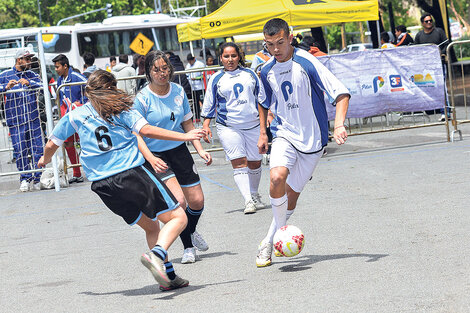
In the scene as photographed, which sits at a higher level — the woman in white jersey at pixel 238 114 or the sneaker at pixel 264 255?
the woman in white jersey at pixel 238 114

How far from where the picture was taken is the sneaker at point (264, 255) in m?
6.86

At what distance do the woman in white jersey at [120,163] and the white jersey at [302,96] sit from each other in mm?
1228

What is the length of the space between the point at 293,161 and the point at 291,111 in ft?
1.33

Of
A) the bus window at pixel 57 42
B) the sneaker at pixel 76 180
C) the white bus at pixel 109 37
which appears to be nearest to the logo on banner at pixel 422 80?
the sneaker at pixel 76 180

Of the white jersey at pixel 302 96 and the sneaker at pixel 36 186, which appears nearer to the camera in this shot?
the white jersey at pixel 302 96

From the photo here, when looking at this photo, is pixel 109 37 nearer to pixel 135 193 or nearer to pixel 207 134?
pixel 207 134

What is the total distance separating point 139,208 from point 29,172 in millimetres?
7921

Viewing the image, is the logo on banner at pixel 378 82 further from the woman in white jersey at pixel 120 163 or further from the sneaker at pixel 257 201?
the woman in white jersey at pixel 120 163

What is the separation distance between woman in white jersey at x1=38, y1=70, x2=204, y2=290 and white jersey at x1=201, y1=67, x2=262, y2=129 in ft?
12.5

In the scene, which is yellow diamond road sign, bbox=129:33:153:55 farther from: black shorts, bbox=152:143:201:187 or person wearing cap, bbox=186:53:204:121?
black shorts, bbox=152:143:201:187

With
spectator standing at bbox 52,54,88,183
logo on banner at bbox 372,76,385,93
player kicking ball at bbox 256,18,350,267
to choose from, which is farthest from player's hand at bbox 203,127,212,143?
logo on banner at bbox 372,76,385,93

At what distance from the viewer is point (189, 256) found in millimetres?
7430

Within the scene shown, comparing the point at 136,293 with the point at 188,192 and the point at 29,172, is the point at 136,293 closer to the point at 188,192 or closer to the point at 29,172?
the point at 188,192

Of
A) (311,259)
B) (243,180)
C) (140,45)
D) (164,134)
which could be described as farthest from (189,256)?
(140,45)
